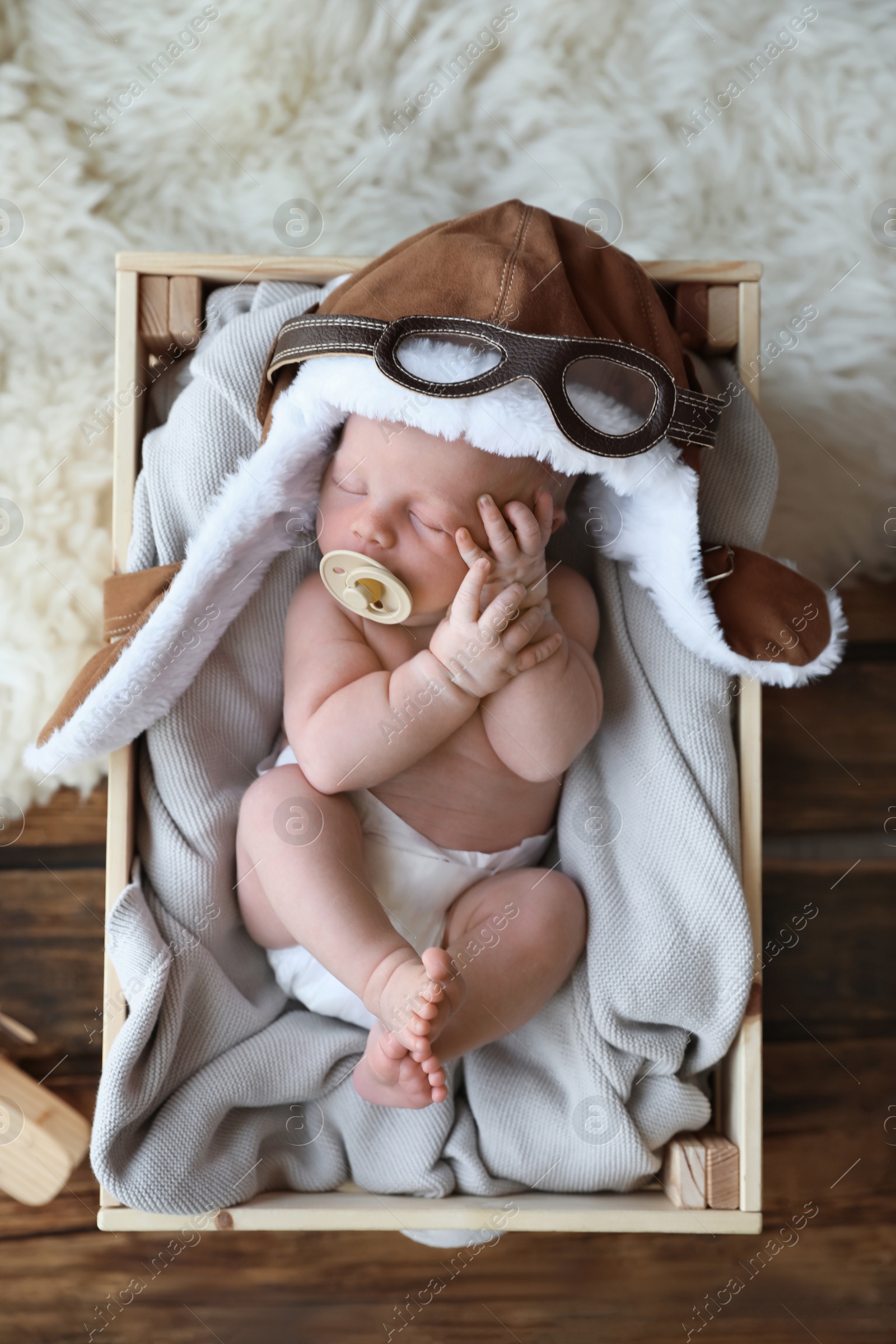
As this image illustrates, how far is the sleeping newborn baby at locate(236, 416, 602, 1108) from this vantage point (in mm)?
899

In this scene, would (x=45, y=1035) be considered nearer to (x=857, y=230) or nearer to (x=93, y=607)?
(x=93, y=607)

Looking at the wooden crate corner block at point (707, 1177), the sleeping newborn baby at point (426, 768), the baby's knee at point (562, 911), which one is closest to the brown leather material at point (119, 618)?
the sleeping newborn baby at point (426, 768)

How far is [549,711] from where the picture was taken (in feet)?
3.21

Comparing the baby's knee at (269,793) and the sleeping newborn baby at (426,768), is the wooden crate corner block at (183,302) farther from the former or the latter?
the baby's knee at (269,793)

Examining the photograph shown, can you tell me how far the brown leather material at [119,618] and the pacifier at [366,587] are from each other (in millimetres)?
172

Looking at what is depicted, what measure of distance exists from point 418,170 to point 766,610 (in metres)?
0.74

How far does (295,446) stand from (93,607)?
0.42 meters

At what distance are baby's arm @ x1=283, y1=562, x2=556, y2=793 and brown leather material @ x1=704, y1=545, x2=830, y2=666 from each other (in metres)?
0.20

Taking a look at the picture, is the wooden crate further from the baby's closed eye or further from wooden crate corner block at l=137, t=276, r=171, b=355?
the baby's closed eye

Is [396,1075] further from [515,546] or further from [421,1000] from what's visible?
[515,546]

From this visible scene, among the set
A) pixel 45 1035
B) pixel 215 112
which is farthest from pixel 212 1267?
pixel 215 112

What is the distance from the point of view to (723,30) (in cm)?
128

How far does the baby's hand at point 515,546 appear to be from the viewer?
90 cm

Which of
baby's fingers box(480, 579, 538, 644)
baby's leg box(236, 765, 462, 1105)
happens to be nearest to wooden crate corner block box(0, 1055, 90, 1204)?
baby's leg box(236, 765, 462, 1105)
